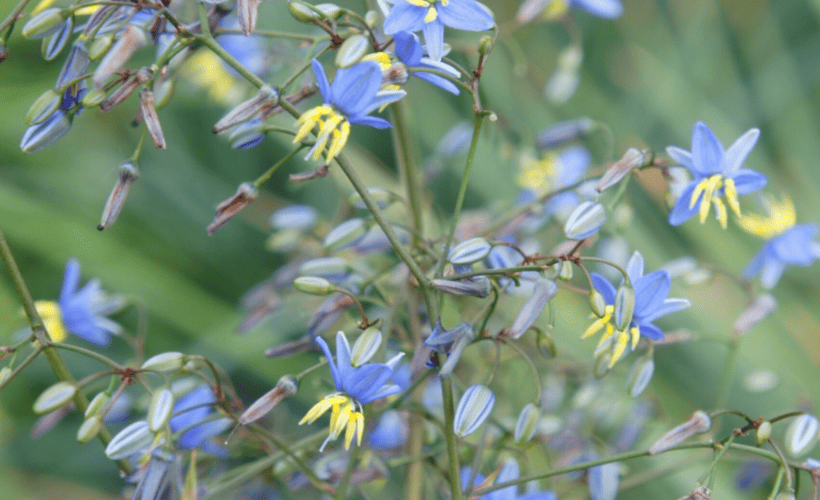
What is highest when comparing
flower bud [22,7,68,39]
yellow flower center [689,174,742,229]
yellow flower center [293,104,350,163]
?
flower bud [22,7,68,39]

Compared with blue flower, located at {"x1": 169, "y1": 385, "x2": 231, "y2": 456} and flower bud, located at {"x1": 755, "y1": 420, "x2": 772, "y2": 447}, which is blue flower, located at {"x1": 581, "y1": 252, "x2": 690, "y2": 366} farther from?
blue flower, located at {"x1": 169, "y1": 385, "x2": 231, "y2": 456}

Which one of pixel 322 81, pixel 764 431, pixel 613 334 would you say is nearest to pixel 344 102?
pixel 322 81

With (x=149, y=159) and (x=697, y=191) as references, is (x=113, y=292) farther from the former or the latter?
(x=697, y=191)

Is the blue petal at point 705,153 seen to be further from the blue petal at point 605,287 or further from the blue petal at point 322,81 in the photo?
the blue petal at point 322,81

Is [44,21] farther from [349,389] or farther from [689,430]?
[689,430]

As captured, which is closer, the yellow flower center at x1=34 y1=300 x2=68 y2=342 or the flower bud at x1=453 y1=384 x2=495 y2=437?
the flower bud at x1=453 y1=384 x2=495 y2=437

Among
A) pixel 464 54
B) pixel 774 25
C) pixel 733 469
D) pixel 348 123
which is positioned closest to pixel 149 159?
pixel 464 54

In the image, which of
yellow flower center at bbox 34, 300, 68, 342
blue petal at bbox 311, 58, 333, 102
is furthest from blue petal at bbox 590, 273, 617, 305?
yellow flower center at bbox 34, 300, 68, 342
